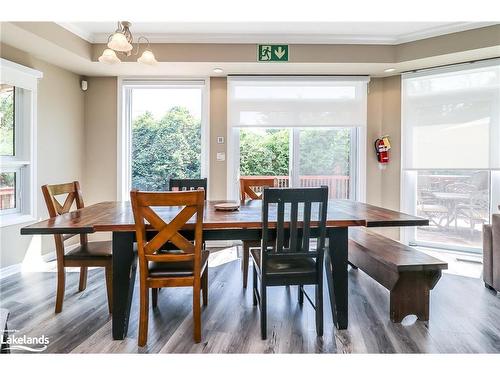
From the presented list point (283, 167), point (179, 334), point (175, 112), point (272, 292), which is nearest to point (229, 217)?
point (179, 334)

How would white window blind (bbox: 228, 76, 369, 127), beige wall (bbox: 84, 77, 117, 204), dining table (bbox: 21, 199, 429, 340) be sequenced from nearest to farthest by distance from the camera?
dining table (bbox: 21, 199, 429, 340) < white window blind (bbox: 228, 76, 369, 127) < beige wall (bbox: 84, 77, 117, 204)

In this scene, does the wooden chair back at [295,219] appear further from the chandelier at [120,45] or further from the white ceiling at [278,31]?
the white ceiling at [278,31]

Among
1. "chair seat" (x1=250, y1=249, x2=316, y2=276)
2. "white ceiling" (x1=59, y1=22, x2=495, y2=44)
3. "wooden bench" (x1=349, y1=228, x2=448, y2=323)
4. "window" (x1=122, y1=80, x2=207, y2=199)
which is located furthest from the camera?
"window" (x1=122, y1=80, x2=207, y2=199)

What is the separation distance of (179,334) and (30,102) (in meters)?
3.04

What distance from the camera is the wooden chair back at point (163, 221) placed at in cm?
174

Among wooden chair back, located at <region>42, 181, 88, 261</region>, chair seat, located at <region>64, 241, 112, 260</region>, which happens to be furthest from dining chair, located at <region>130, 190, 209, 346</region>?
wooden chair back, located at <region>42, 181, 88, 261</region>

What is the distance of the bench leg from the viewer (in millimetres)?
2184

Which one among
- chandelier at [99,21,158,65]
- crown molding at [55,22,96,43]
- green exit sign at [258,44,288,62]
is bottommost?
chandelier at [99,21,158,65]

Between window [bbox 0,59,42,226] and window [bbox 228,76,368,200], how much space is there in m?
2.29

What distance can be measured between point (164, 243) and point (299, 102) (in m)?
2.94

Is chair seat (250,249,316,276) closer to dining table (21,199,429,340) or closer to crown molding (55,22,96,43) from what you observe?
dining table (21,199,429,340)

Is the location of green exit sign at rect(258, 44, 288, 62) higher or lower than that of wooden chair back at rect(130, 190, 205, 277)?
higher

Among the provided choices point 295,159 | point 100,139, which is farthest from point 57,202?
point 295,159
